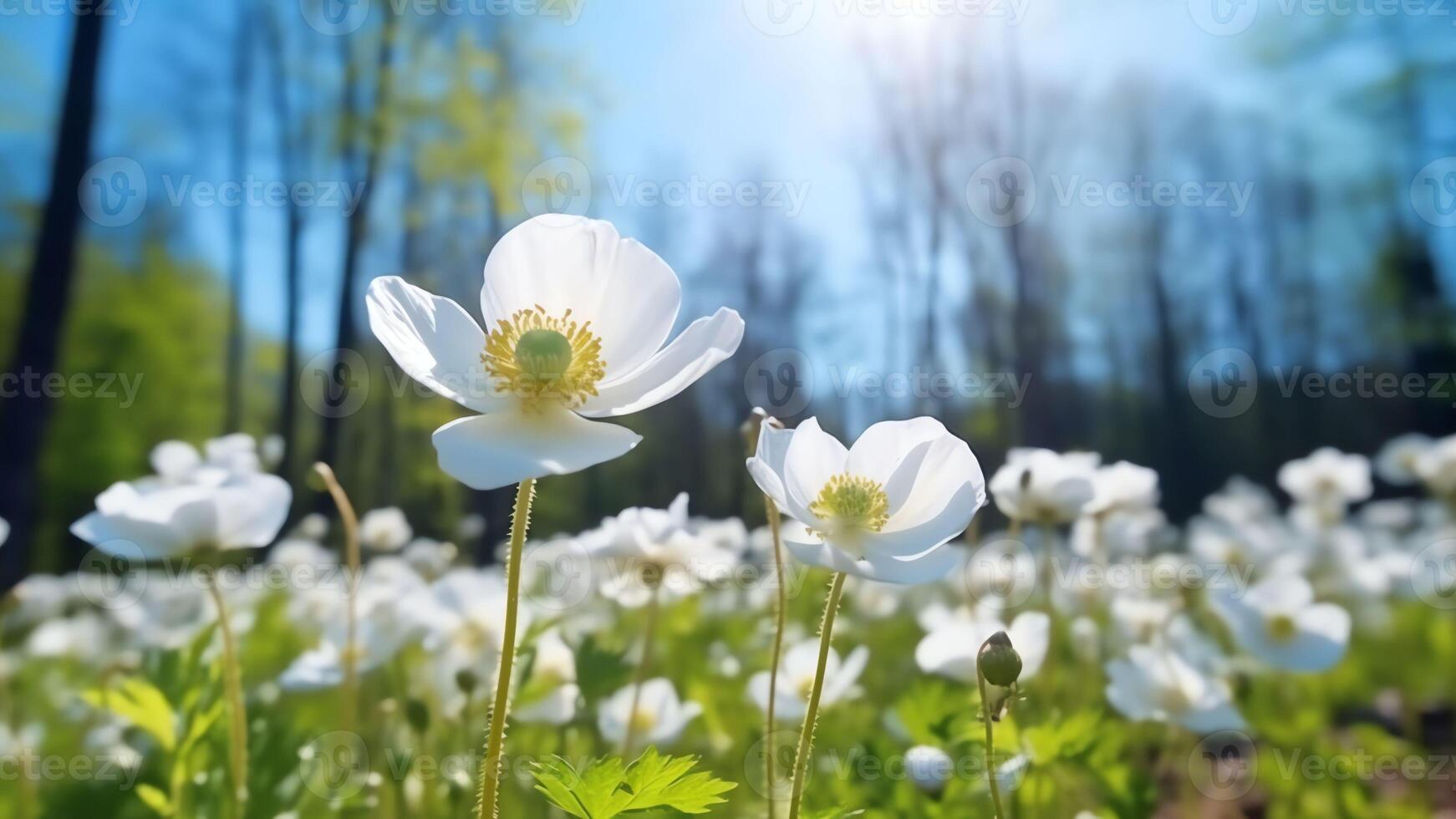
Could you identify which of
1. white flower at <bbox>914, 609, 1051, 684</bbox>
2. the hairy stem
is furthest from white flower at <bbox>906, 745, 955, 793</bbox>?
the hairy stem

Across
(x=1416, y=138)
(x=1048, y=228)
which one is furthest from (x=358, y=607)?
(x=1416, y=138)

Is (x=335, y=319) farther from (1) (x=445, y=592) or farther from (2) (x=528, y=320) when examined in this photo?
(2) (x=528, y=320)

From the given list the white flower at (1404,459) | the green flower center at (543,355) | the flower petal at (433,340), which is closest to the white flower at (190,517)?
the flower petal at (433,340)

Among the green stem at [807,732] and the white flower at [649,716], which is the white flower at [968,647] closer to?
the white flower at [649,716]

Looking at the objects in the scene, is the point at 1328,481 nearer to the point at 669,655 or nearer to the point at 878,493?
the point at 669,655

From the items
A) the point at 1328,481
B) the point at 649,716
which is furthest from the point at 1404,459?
the point at 649,716

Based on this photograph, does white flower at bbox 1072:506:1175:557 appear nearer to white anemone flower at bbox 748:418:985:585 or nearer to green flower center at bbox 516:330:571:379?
white anemone flower at bbox 748:418:985:585
